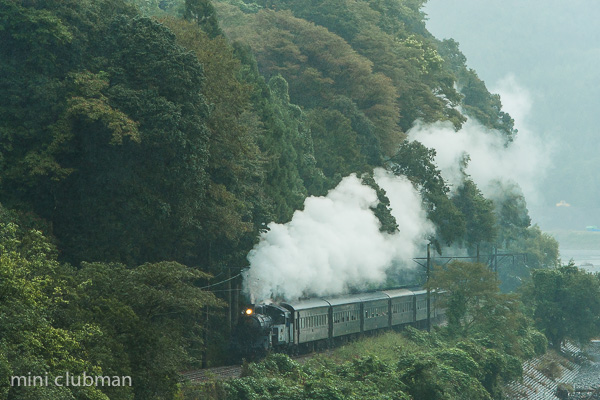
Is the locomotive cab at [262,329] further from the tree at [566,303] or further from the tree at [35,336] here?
the tree at [566,303]

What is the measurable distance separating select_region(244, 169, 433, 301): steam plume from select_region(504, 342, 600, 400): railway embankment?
32.3 feet

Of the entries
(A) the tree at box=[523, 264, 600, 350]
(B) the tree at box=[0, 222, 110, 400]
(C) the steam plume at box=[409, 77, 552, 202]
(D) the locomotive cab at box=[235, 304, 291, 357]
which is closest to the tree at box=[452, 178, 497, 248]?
(C) the steam plume at box=[409, 77, 552, 202]

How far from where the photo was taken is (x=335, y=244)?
44.7m

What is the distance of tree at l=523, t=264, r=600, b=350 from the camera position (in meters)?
60.5

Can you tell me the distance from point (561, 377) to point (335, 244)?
66.0 feet

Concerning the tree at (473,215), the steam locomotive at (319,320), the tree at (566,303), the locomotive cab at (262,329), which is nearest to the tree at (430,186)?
the tree at (473,215)

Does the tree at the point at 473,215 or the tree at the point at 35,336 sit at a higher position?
the tree at the point at 473,215

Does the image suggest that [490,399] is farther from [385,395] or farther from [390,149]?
[390,149]

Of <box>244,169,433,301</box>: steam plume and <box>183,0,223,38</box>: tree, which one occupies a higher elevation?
<box>183,0,223,38</box>: tree

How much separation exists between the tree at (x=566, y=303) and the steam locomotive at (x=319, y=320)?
10922 millimetres

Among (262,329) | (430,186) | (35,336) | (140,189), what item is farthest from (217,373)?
(430,186)

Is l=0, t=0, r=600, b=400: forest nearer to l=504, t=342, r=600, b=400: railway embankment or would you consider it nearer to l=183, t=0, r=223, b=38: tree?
l=183, t=0, r=223, b=38: tree

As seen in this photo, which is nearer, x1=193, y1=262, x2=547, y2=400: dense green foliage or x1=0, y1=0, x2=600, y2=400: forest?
x1=0, y1=0, x2=600, y2=400: forest

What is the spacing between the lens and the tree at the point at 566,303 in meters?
60.5
